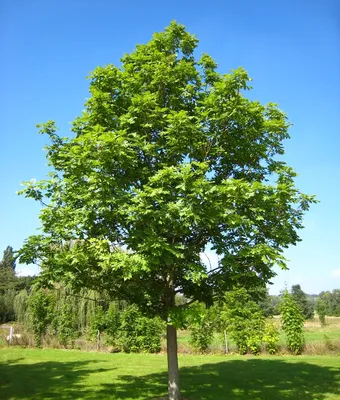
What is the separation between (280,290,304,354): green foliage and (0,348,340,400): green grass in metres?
1.16

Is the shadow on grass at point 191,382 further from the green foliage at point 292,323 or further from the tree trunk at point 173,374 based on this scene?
the green foliage at point 292,323

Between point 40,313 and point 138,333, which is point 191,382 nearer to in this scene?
point 138,333

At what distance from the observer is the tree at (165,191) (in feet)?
23.2

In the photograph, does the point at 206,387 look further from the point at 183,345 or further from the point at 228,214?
the point at 183,345

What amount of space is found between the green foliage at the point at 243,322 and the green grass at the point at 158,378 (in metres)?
2.49

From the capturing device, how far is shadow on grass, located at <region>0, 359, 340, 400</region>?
31.8ft

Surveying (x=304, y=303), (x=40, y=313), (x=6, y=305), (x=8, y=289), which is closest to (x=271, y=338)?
(x=40, y=313)

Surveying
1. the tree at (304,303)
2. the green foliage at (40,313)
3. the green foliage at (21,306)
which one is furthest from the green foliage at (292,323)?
the tree at (304,303)

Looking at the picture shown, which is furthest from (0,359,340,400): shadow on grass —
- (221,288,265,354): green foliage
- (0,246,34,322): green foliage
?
(0,246,34,322): green foliage

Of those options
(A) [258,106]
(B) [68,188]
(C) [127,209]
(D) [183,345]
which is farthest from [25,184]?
(D) [183,345]

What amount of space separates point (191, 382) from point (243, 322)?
9.70 meters

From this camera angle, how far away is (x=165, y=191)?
22.6 feet

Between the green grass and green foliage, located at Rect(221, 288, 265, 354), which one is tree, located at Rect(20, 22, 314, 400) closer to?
the green grass

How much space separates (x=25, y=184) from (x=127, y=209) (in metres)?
3.00
